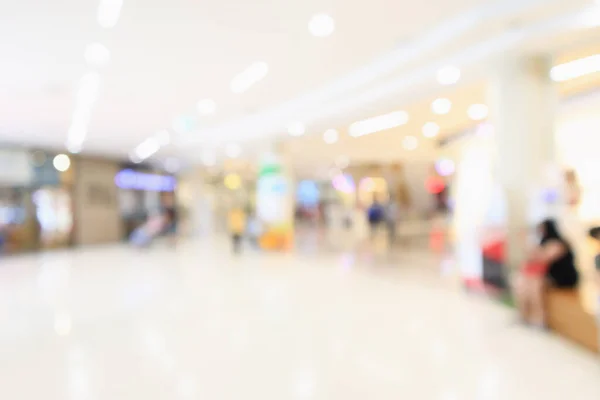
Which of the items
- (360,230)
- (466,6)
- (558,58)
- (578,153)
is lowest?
(360,230)

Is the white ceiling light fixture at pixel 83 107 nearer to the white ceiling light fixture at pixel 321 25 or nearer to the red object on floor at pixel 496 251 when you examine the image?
the white ceiling light fixture at pixel 321 25

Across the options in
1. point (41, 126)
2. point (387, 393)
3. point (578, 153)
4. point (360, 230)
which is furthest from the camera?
point (360, 230)

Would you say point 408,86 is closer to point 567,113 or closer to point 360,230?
point 567,113

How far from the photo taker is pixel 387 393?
2.34 meters

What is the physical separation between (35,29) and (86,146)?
926cm

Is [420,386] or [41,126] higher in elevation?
[41,126]

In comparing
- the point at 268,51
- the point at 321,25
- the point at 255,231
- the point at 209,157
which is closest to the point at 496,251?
the point at 321,25

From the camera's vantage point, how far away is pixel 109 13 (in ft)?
13.5

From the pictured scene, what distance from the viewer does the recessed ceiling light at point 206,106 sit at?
8.11 metres

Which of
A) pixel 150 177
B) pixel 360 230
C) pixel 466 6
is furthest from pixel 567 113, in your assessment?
pixel 150 177

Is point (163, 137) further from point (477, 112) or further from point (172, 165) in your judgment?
point (477, 112)

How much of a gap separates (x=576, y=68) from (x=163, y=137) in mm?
10308

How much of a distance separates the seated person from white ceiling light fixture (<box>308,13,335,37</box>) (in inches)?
130

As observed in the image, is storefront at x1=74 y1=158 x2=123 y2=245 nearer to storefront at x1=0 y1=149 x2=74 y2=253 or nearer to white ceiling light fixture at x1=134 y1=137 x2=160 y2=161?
storefront at x1=0 y1=149 x2=74 y2=253
